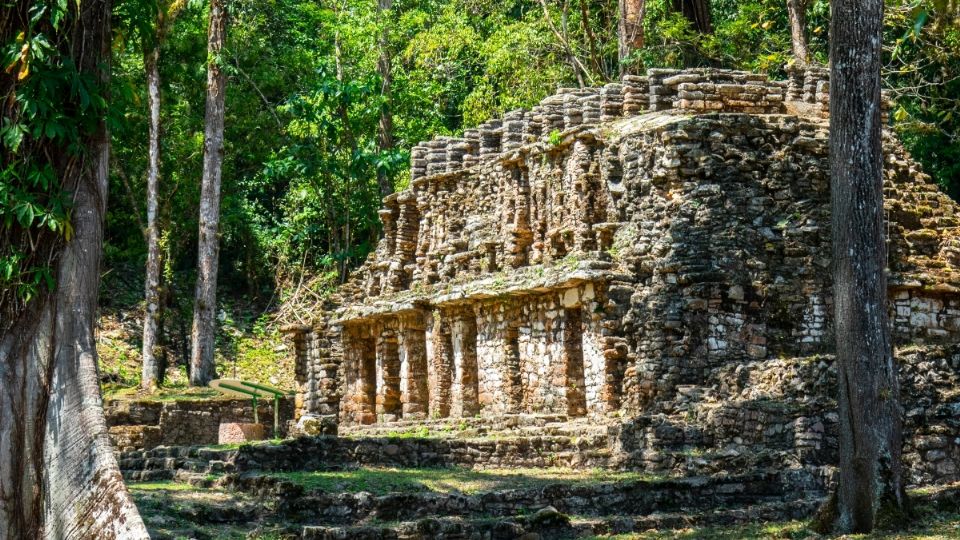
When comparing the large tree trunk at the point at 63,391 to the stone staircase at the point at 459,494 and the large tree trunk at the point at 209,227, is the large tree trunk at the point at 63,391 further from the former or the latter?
the large tree trunk at the point at 209,227

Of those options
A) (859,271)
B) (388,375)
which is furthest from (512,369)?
(859,271)

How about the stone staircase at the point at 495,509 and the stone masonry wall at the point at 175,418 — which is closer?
the stone staircase at the point at 495,509

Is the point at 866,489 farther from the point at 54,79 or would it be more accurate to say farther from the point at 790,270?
the point at 790,270

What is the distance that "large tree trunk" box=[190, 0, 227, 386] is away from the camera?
31.9m

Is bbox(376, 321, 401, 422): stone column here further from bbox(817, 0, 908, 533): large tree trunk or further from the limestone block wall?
bbox(817, 0, 908, 533): large tree trunk

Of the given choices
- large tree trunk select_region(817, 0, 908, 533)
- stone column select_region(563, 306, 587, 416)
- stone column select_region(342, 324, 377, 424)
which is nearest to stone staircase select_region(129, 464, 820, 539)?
large tree trunk select_region(817, 0, 908, 533)

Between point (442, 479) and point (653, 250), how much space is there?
19.2 feet

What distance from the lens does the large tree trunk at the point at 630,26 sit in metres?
30.2

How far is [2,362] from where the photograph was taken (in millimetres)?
9977

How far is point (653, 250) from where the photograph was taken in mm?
22250

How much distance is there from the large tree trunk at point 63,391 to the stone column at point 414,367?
61.8ft

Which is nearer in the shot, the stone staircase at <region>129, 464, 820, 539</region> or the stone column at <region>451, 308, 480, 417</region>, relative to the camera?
the stone staircase at <region>129, 464, 820, 539</region>

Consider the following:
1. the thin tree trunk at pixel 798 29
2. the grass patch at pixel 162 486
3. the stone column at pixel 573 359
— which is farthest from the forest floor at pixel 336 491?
the thin tree trunk at pixel 798 29

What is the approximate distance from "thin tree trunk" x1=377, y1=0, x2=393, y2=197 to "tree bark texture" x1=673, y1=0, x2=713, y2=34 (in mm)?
9143
